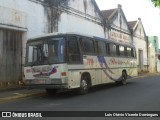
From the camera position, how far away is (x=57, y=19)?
22.9m

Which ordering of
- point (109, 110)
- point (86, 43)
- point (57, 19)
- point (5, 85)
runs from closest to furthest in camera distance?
point (109, 110), point (86, 43), point (5, 85), point (57, 19)

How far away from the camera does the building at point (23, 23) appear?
1794cm

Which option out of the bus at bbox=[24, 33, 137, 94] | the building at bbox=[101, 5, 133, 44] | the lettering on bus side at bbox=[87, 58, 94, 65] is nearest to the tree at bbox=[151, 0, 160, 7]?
the bus at bbox=[24, 33, 137, 94]

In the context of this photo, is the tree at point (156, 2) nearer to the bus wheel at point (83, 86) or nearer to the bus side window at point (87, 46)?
the bus side window at point (87, 46)

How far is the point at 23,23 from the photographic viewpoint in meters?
19.3

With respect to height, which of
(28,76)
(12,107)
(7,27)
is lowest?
(12,107)

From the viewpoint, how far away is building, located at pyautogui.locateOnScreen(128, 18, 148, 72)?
4234cm

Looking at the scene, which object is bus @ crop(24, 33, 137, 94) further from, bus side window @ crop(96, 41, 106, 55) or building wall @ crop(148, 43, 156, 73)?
building wall @ crop(148, 43, 156, 73)

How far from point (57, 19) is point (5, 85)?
287 inches

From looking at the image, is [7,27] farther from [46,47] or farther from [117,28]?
[117,28]

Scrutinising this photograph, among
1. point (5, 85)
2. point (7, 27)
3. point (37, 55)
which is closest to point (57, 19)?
point (7, 27)

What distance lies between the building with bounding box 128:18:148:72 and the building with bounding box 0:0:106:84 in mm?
17951

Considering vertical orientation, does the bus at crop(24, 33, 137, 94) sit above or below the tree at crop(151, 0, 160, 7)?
below

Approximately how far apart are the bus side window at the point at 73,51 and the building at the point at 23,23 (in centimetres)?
533
